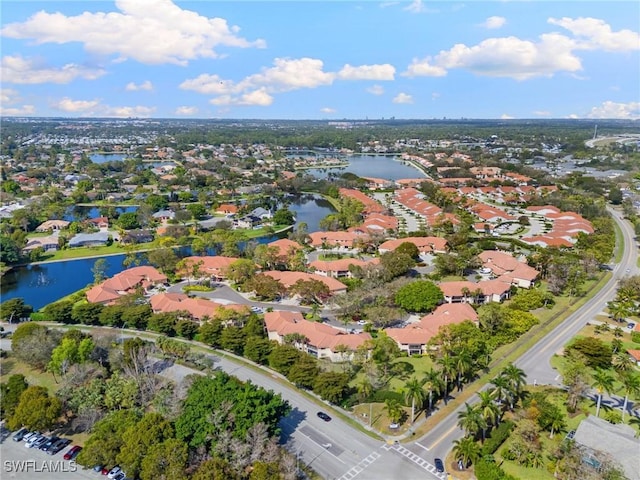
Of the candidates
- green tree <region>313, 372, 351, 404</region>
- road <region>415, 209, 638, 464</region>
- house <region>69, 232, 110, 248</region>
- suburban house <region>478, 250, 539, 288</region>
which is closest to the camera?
road <region>415, 209, 638, 464</region>

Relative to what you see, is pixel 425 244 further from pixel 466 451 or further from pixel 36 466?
pixel 36 466

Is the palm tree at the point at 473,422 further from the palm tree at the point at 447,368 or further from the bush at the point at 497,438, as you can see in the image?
the palm tree at the point at 447,368

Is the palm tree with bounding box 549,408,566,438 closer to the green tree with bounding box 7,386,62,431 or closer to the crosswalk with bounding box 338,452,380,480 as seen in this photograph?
the crosswalk with bounding box 338,452,380,480

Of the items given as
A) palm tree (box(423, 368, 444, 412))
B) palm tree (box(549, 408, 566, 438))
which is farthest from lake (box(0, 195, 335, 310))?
palm tree (box(549, 408, 566, 438))

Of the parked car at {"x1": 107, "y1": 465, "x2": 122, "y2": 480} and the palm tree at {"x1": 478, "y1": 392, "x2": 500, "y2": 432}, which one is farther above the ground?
the palm tree at {"x1": 478, "y1": 392, "x2": 500, "y2": 432}

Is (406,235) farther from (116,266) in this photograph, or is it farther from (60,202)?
(60,202)

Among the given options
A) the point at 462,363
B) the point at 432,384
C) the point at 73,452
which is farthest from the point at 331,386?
the point at 73,452

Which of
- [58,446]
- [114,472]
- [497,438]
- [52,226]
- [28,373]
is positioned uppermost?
[52,226]
